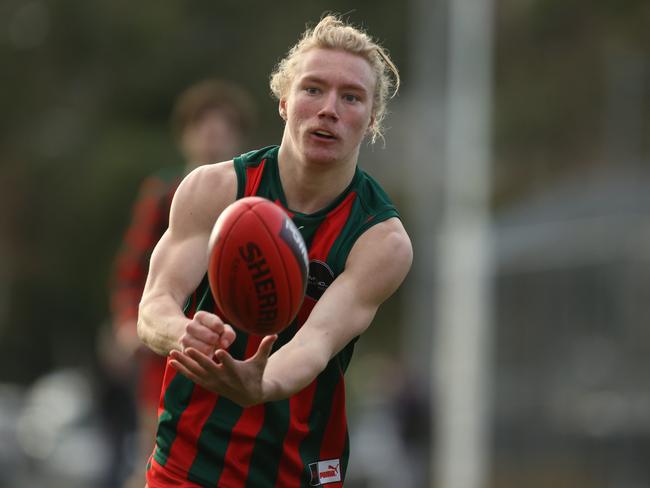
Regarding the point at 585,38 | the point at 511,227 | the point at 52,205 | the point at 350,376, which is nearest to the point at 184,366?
the point at 511,227

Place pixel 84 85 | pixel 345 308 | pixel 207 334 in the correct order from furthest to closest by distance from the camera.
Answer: pixel 84 85
pixel 345 308
pixel 207 334

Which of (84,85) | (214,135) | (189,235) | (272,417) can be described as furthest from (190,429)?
(84,85)

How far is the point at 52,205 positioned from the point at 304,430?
95.2 ft

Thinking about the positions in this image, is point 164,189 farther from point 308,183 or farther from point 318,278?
point 318,278

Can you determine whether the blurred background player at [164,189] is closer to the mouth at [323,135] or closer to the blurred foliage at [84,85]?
the mouth at [323,135]

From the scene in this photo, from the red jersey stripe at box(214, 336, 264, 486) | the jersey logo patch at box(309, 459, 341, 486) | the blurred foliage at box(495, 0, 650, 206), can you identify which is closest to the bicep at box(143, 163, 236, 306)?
the red jersey stripe at box(214, 336, 264, 486)

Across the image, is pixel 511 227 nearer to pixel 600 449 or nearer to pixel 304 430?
pixel 600 449

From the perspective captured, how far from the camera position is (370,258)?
495cm

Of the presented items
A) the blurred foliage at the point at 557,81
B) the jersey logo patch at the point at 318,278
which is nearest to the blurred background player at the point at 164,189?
the jersey logo patch at the point at 318,278

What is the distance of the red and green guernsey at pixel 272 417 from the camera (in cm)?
493

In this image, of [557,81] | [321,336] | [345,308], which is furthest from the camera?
[557,81]

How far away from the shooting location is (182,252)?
493 cm

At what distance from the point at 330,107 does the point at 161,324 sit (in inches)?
37.8

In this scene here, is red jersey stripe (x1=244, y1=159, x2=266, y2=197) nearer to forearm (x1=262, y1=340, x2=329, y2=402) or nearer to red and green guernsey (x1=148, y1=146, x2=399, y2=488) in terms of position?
red and green guernsey (x1=148, y1=146, x2=399, y2=488)
